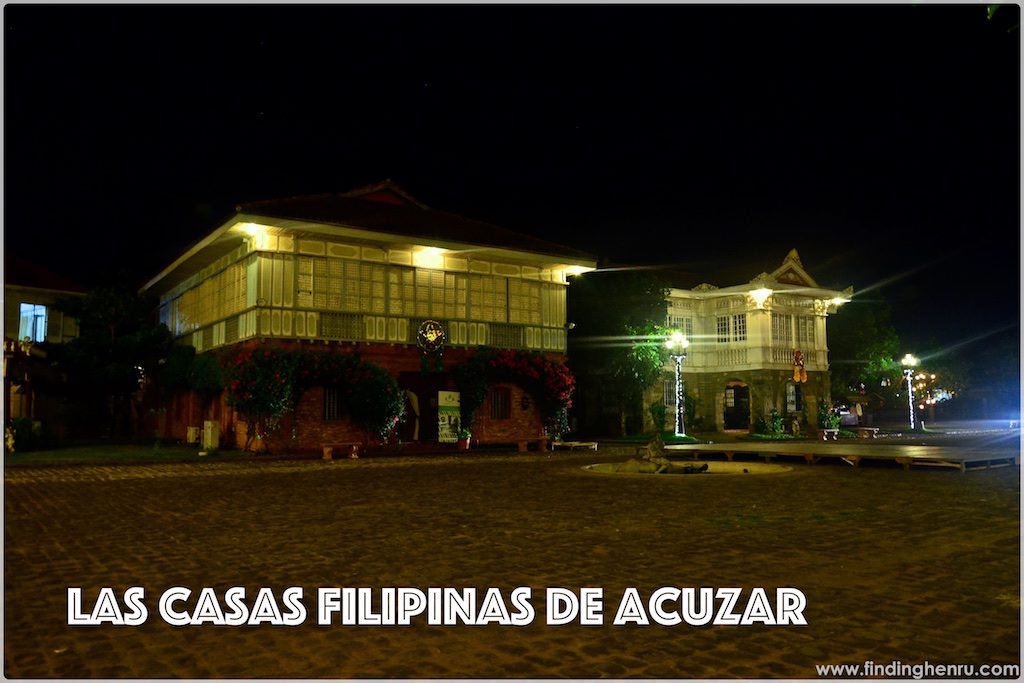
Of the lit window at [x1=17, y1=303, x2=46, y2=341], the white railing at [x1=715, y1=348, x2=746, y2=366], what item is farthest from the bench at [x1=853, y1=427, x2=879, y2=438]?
the lit window at [x1=17, y1=303, x2=46, y2=341]

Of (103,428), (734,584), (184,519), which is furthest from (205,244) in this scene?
(734,584)

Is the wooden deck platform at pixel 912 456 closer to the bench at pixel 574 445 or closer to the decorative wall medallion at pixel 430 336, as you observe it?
the bench at pixel 574 445

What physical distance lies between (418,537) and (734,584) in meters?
3.82

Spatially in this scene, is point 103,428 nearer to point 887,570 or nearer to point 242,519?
point 242,519

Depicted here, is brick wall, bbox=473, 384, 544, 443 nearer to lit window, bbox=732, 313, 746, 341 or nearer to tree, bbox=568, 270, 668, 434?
tree, bbox=568, 270, 668, 434

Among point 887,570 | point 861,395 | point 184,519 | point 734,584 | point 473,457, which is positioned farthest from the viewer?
point 861,395

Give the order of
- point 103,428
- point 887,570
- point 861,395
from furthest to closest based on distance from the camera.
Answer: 1. point 861,395
2. point 103,428
3. point 887,570

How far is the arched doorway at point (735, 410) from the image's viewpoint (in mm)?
44250

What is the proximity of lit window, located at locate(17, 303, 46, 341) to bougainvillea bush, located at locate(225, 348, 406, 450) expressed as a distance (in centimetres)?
1730

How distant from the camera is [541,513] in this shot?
1158 cm

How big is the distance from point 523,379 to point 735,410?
62.5 feet

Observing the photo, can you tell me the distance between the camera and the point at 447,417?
93.0 ft

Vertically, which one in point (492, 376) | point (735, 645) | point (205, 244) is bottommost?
point (735, 645)

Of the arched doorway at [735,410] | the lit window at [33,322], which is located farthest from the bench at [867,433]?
the lit window at [33,322]
